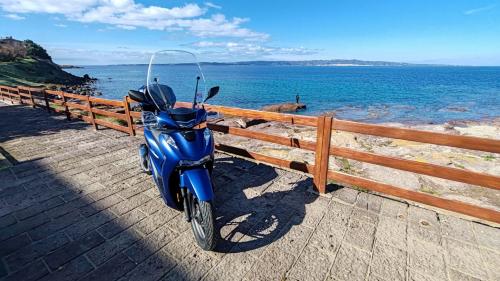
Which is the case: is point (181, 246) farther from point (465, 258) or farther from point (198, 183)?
point (465, 258)

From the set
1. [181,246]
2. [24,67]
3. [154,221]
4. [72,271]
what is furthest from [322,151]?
[24,67]

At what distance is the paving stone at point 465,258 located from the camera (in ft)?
7.86

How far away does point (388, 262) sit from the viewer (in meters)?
2.51

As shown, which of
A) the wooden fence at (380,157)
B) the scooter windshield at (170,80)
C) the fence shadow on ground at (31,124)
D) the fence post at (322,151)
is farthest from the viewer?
the fence shadow on ground at (31,124)

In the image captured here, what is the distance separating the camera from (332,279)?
2.31 metres

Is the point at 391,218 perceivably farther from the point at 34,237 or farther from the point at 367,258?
the point at 34,237

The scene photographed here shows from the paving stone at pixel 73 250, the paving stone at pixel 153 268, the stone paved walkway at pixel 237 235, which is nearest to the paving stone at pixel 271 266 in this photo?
the stone paved walkway at pixel 237 235

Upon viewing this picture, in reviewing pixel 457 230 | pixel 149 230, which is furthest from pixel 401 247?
pixel 149 230

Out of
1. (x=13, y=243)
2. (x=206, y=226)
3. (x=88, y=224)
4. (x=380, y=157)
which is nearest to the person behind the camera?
(x=206, y=226)

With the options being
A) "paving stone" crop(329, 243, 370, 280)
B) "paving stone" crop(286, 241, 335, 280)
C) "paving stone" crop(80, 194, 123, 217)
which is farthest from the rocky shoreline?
"paving stone" crop(80, 194, 123, 217)

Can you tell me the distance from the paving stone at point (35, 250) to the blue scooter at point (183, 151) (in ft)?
3.93

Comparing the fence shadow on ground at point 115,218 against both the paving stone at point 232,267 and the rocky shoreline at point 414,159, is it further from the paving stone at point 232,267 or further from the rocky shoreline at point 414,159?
the rocky shoreline at point 414,159

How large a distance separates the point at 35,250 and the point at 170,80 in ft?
8.41

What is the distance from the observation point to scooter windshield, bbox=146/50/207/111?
10.9 ft
